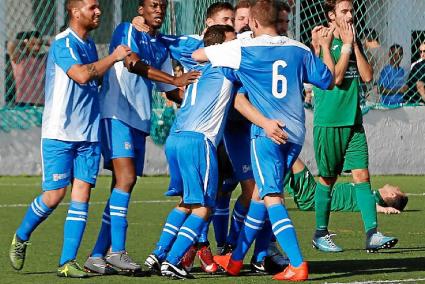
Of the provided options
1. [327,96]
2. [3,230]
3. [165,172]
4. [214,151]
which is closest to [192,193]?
[214,151]

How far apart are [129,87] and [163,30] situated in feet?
34.6

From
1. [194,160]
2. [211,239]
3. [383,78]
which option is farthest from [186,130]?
[383,78]

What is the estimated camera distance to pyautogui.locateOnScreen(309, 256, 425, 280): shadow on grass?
9.78 meters

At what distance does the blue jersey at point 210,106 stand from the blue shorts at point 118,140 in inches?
18.3

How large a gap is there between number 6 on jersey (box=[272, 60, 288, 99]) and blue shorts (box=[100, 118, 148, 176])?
47.9 inches

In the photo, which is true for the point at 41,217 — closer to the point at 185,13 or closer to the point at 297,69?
the point at 297,69

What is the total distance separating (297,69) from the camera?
9.35 m

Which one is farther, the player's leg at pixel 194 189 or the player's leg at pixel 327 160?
the player's leg at pixel 327 160

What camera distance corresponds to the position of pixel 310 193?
48.3ft

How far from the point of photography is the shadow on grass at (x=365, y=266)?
9.78 metres

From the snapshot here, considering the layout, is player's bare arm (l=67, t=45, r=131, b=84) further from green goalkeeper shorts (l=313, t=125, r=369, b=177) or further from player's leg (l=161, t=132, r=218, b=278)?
green goalkeeper shorts (l=313, t=125, r=369, b=177)

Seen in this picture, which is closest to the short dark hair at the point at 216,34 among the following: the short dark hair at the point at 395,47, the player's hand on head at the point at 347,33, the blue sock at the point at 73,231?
the player's hand on head at the point at 347,33

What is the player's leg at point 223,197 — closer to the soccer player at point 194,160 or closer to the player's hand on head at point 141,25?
the soccer player at point 194,160

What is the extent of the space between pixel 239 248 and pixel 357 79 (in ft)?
8.89
